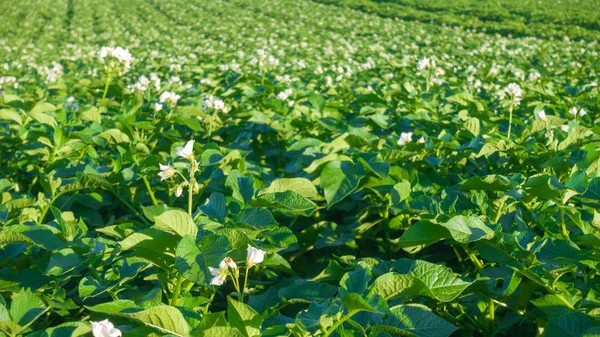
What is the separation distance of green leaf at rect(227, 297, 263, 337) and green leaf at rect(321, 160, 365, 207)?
76 centimetres

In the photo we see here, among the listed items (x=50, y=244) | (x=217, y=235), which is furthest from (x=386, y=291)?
(x=50, y=244)

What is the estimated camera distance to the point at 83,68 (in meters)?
9.29

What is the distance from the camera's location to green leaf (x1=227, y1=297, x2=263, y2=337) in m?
1.05

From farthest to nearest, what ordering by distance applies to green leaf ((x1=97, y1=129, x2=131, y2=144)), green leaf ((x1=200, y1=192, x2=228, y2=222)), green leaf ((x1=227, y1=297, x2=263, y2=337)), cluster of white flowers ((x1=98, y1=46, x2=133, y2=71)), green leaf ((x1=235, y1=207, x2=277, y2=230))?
cluster of white flowers ((x1=98, y1=46, x2=133, y2=71)) < green leaf ((x1=97, y1=129, x2=131, y2=144)) < green leaf ((x1=200, y1=192, x2=228, y2=222)) < green leaf ((x1=235, y1=207, x2=277, y2=230)) < green leaf ((x1=227, y1=297, x2=263, y2=337))

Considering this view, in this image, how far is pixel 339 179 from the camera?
6.06ft

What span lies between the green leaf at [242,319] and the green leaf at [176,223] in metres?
0.22

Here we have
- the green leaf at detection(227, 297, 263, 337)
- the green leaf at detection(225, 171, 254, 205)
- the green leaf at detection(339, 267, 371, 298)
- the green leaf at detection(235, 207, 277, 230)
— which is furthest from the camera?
the green leaf at detection(225, 171, 254, 205)

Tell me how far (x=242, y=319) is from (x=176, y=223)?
292 mm

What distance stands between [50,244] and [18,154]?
1563 mm

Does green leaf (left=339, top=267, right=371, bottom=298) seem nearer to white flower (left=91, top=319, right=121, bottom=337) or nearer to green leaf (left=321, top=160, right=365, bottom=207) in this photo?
white flower (left=91, top=319, right=121, bottom=337)

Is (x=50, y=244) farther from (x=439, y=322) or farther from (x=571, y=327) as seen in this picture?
(x=571, y=327)

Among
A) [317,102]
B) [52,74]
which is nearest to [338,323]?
[317,102]

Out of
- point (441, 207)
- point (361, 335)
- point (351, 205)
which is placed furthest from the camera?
point (351, 205)

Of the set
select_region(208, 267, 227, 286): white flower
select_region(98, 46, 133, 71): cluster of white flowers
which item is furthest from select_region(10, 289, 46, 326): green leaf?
select_region(98, 46, 133, 71): cluster of white flowers
